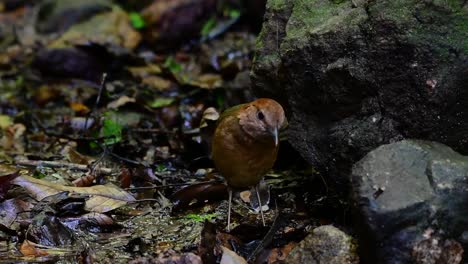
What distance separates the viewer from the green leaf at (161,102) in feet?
19.3

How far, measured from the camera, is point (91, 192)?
396 cm

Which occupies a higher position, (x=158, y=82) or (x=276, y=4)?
(x=276, y=4)

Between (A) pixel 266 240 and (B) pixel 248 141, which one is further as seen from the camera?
(B) pixel 248 141

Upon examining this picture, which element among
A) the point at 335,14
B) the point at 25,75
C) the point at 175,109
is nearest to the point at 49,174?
the point at 175,109

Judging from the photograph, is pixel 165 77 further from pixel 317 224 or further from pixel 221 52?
pixel 317 224

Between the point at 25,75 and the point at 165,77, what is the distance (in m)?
1.58

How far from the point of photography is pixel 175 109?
5.72 metres

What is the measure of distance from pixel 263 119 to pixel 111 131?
2.14 meters

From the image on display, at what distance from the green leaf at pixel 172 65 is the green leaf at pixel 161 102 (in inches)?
38.4

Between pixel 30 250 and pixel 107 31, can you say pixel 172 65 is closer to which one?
pixel 107 31

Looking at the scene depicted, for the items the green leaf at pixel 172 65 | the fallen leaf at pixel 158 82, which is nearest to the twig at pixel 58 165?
the fallen leaf at pixel 158 82

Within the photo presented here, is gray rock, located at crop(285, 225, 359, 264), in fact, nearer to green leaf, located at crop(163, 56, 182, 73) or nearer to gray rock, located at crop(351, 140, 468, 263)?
gray rock, located at crop(351, 140, 468, 263)

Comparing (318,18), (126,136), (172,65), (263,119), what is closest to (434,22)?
(318,18)

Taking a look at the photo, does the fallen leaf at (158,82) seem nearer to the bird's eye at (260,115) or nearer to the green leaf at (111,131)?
the green leaf at (111,131)
